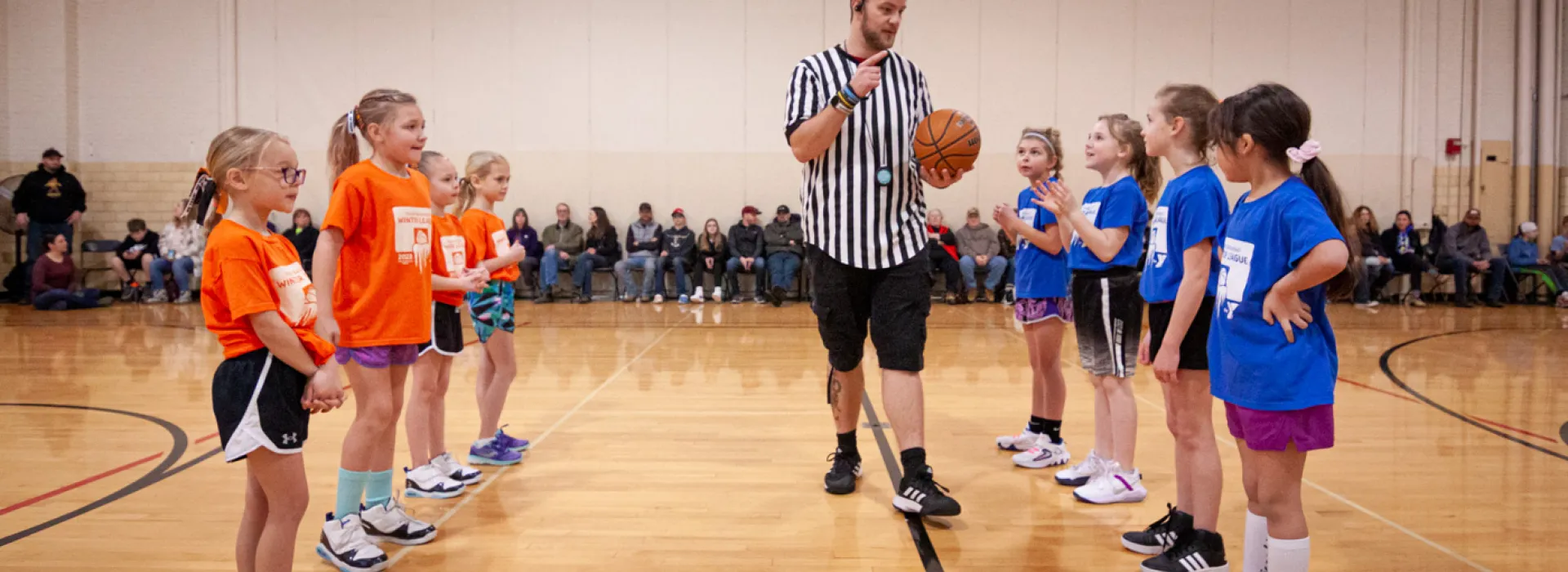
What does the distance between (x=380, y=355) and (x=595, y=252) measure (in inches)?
386

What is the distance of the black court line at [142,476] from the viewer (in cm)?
316

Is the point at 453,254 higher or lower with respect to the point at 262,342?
higher

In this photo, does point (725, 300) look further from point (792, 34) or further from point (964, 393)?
point (964, 393)

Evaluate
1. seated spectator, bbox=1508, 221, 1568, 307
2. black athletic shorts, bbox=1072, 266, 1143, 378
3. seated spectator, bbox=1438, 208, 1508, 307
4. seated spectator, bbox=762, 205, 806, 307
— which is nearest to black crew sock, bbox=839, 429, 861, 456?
black athletic shorts, bbox=1072, 266, 1143, 378

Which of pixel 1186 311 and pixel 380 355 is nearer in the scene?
pixel 1186 311

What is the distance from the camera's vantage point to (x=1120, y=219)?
3.44 meters

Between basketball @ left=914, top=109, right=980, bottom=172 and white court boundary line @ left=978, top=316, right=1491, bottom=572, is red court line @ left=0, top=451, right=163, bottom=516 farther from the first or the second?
white court boundary line @ left=978, top=316, right=1491, bottom=572

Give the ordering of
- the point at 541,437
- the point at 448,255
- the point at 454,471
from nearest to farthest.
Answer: the point at 448,255, the point at 454,471, the point at 541,437

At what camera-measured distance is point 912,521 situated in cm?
320

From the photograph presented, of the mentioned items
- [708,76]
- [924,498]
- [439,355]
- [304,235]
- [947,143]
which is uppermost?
[708,76]

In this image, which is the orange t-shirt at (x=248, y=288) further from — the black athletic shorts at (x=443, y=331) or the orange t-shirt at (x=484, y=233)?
the orange t-shirt at (x=484, y=233)

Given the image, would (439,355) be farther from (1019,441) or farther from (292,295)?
(1019,441)

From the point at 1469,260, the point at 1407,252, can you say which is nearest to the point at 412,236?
the point at 1407,252

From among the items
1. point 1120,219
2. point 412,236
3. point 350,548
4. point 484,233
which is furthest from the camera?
point 484,233
